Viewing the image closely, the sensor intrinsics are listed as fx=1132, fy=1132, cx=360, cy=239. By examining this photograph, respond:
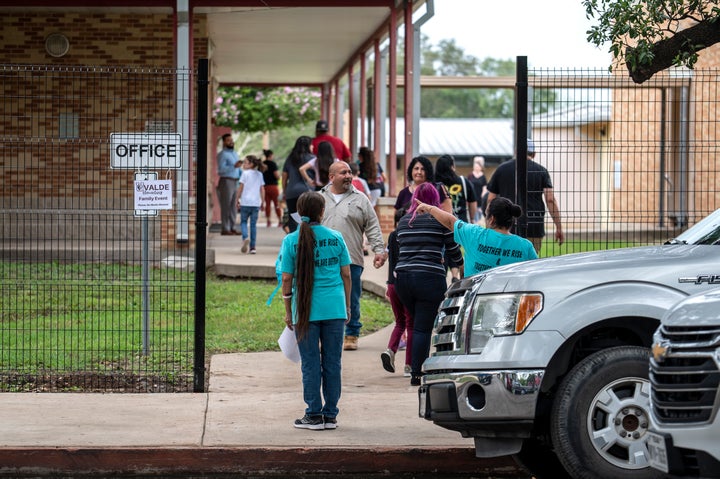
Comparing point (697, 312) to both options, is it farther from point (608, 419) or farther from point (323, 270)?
point (323, 270)

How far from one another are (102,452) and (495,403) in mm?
2758

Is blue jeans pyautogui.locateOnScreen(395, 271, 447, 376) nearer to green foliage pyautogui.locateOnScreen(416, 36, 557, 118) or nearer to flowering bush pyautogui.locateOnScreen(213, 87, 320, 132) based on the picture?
flowering bush pyautogui.locateOnScreen(213, 87, 320, 132)

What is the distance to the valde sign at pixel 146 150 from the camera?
31.4 feet

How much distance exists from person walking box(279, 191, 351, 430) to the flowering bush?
33859 mm

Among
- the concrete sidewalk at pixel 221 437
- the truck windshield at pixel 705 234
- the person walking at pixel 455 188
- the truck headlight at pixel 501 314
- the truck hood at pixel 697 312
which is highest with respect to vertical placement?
the person walking at pixel 455 188

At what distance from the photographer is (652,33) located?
906 cm

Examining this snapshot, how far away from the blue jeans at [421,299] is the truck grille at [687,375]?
426 cm

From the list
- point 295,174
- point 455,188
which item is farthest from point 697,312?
point 295,174

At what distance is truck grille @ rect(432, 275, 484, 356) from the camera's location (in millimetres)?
6605

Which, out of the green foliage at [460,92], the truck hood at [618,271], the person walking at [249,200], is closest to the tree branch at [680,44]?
the truck hood at [618,271]

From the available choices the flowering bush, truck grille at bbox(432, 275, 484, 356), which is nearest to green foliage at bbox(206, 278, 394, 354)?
truck grille at bbox(432, 275, 484, 356)

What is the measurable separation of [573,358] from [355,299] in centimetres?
473

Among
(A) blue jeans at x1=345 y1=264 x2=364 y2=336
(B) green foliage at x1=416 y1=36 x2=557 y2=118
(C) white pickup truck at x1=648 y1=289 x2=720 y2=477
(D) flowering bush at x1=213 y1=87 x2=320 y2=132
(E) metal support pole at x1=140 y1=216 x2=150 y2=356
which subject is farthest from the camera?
(B) green foliage at x1=416 y1=36 x2=557 y2=118

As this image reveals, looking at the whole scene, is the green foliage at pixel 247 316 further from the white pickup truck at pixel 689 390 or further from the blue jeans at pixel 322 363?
the white pickup truck at pixel 689 390
